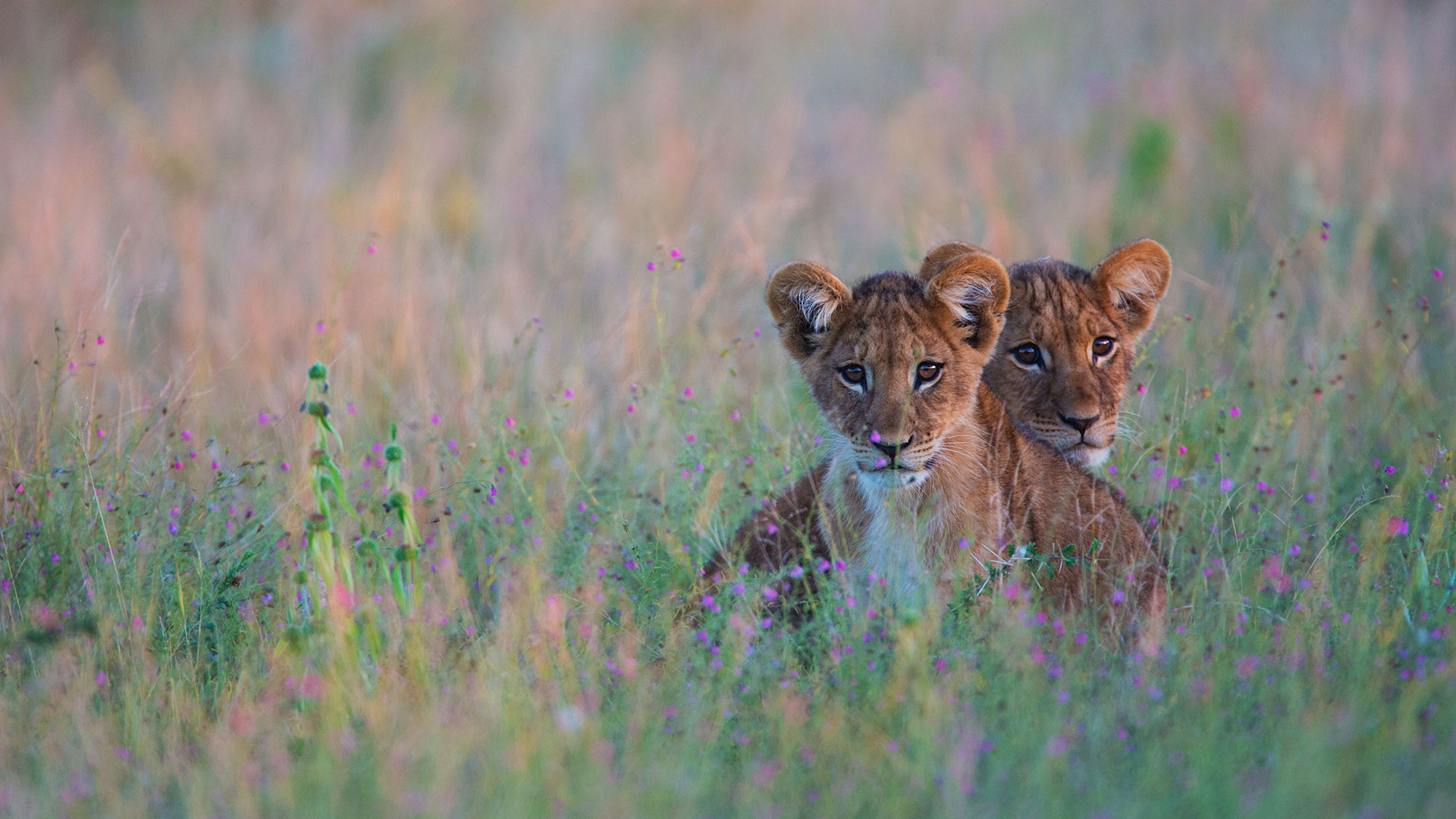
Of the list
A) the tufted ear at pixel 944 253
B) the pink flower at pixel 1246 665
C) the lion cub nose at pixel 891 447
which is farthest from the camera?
the tufted ear at pixel 944 253

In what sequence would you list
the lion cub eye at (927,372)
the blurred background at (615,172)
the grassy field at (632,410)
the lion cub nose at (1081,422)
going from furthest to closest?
the blurred background at (615,172) → the lion cub nose at (1081,422) → the lion cub eye at (927,372) → the grassy field at (632,410)

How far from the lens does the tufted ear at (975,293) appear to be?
15.4 ft

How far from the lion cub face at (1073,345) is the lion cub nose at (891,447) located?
970mm

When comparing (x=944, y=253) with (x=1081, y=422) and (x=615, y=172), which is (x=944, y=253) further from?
(x=615, y=172)

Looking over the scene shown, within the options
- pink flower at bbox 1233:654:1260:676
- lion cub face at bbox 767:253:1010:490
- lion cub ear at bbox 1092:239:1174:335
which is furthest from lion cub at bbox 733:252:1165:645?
lion cub ear at bbox 1092:239:1174:335

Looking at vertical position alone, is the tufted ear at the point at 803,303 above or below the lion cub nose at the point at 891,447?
above

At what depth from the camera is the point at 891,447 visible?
4.52 metres

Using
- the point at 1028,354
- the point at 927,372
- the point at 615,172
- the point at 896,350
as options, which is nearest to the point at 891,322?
the point at 896,350

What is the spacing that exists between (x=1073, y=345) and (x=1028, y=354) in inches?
7.7

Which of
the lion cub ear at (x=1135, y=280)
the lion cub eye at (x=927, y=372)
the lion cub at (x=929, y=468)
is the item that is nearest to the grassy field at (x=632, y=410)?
the lion cub at (x=929, y=468)

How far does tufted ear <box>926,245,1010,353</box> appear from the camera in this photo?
15.4 ft

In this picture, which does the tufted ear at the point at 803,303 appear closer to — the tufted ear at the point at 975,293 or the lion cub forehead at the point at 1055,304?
the tufted ear at the point at 975,293

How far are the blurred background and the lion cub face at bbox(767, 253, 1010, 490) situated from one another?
55.7 inches

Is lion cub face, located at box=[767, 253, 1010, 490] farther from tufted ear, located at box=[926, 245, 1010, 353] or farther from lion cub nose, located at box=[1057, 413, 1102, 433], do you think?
lion cub nose, located at box=[1057, 413, 1102, 433]
